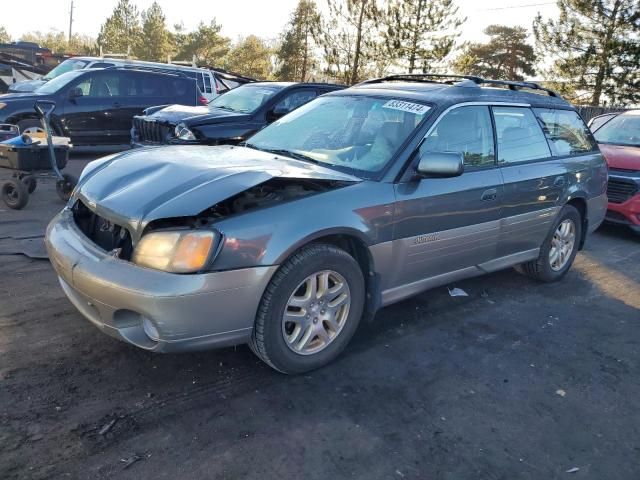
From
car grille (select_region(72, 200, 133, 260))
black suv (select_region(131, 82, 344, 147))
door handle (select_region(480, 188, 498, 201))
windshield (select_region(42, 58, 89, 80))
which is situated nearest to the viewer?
car grille (select_region(72, 200, 133, 260))

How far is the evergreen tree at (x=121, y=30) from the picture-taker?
45.6 m

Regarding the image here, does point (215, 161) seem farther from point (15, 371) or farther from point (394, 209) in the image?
point (15, 371)

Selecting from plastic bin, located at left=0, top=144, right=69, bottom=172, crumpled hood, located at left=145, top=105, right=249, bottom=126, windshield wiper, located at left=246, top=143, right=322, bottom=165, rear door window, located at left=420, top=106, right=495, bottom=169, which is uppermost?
rear door window, located at left=420, top=106, right=495, bottom=169

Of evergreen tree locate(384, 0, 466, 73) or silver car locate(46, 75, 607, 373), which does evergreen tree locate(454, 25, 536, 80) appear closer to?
evergreen tree locate(384, 0, 466, 73)

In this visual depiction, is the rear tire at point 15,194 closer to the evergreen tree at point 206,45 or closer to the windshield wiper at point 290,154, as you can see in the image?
the windshield wiper at point 290,154

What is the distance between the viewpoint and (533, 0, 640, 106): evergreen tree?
20672mm

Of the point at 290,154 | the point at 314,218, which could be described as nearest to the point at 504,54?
the point at 290,154

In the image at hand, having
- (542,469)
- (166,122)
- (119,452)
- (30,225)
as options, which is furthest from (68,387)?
(166,122)

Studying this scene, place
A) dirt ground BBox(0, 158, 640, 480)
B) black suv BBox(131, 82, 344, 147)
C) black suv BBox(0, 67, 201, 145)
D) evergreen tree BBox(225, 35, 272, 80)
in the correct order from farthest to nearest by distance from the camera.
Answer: evergreen tree BBox(225, 35, 272, 80), black suv BBox(0, 67, 201, 145), black suv BBox(131, 82, 344, 147), dirt ground BBox(0, 158, 640, 480)

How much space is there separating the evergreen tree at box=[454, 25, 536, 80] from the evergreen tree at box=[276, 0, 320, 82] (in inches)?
665

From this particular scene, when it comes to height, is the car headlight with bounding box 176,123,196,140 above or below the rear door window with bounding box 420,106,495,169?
below

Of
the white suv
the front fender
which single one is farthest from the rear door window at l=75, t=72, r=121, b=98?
the front fender

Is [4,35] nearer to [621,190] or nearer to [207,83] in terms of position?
[207,83]

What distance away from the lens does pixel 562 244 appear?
5270mm
